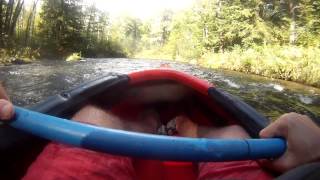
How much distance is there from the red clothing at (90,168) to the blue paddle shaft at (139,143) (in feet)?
0.37

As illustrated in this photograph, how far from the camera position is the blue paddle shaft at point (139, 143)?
319 millimetres

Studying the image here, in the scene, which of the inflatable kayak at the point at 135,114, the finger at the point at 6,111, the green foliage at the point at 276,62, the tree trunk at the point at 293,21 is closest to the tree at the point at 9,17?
the green foliage at the point at 276,62

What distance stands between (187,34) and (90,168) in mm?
8384

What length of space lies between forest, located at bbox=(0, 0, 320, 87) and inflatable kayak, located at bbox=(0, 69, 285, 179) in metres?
4.20

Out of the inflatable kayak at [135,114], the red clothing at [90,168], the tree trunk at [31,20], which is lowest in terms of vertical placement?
the red clothing at [90,168]

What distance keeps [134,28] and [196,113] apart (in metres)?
7.94

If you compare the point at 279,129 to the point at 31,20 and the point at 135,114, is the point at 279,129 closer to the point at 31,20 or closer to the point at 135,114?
the point at 135,114

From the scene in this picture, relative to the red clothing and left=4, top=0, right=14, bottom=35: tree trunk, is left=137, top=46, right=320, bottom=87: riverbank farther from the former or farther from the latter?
the red clothing

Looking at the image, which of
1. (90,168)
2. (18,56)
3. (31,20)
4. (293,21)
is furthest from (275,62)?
(90,168)

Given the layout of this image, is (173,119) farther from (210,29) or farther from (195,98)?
(210,29)

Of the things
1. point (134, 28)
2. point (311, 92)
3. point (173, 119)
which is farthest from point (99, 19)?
point (173, 119)

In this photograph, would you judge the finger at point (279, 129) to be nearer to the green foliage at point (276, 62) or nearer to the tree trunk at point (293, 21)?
the green foliage at point (276, 62)

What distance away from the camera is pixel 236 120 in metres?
0.61

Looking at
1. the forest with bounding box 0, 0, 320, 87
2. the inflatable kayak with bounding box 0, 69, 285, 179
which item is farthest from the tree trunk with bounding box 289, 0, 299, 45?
the inflatable kayak with bounding box 0, 69, 285, 179
